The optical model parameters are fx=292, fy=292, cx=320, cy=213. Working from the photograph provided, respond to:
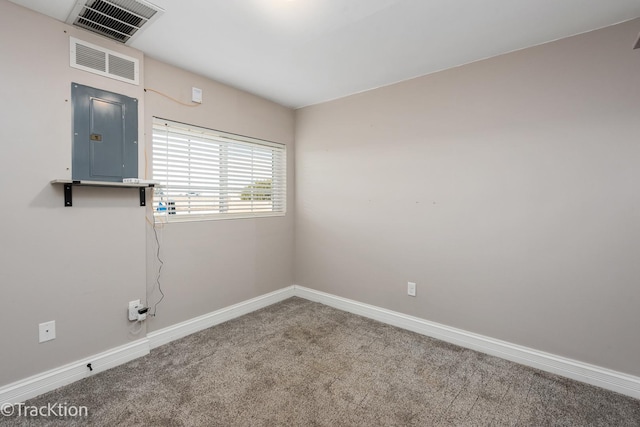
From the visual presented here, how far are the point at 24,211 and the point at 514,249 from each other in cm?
343

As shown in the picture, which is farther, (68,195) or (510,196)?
(510,196)

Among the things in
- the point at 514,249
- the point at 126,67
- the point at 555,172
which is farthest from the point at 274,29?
the point at 514,249

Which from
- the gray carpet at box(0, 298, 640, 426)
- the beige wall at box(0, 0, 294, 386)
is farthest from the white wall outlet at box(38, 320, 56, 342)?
the gray carpet at box(0, 298, 640, 426)

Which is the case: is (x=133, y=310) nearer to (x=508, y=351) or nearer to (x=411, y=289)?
(x=411, y=289)

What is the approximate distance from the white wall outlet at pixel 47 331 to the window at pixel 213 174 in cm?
100

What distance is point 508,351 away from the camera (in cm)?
232

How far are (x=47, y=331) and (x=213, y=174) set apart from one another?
1700mm

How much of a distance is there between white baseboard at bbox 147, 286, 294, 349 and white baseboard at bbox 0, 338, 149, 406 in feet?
0.44

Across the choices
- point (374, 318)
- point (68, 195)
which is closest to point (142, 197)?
point (68, 195)

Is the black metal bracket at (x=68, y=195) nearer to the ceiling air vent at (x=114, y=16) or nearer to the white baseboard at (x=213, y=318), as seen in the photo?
the ceiling air vent at (x=114, y=16)

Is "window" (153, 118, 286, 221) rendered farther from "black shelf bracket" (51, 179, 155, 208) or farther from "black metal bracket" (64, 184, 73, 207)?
"black metal bracket" (64, 184, 73, 207)

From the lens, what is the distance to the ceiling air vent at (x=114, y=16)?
1751 mm

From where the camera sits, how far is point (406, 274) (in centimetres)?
287

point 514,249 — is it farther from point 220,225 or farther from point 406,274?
point 220,225
